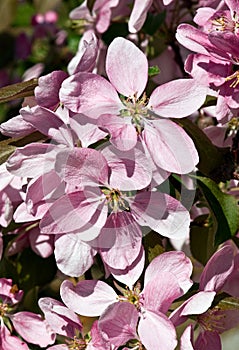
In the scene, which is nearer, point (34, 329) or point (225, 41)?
point (225, 41)

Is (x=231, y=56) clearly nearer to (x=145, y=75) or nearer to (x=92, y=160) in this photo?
(x=145, y=75)

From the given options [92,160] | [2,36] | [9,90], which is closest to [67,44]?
[2,36]

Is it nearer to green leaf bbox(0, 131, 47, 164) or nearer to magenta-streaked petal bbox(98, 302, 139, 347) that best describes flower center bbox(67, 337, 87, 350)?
magenta-streaked petal bbox(98, 302, 139, 347)

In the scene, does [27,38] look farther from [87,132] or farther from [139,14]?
[87,132]

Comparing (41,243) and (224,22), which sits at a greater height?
(224,22)

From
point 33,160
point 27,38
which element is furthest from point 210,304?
point 27,38

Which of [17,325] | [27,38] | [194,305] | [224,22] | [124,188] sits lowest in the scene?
[27,38]

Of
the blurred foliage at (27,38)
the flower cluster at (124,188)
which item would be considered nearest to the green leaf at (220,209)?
the flower cluster at (124,188)
